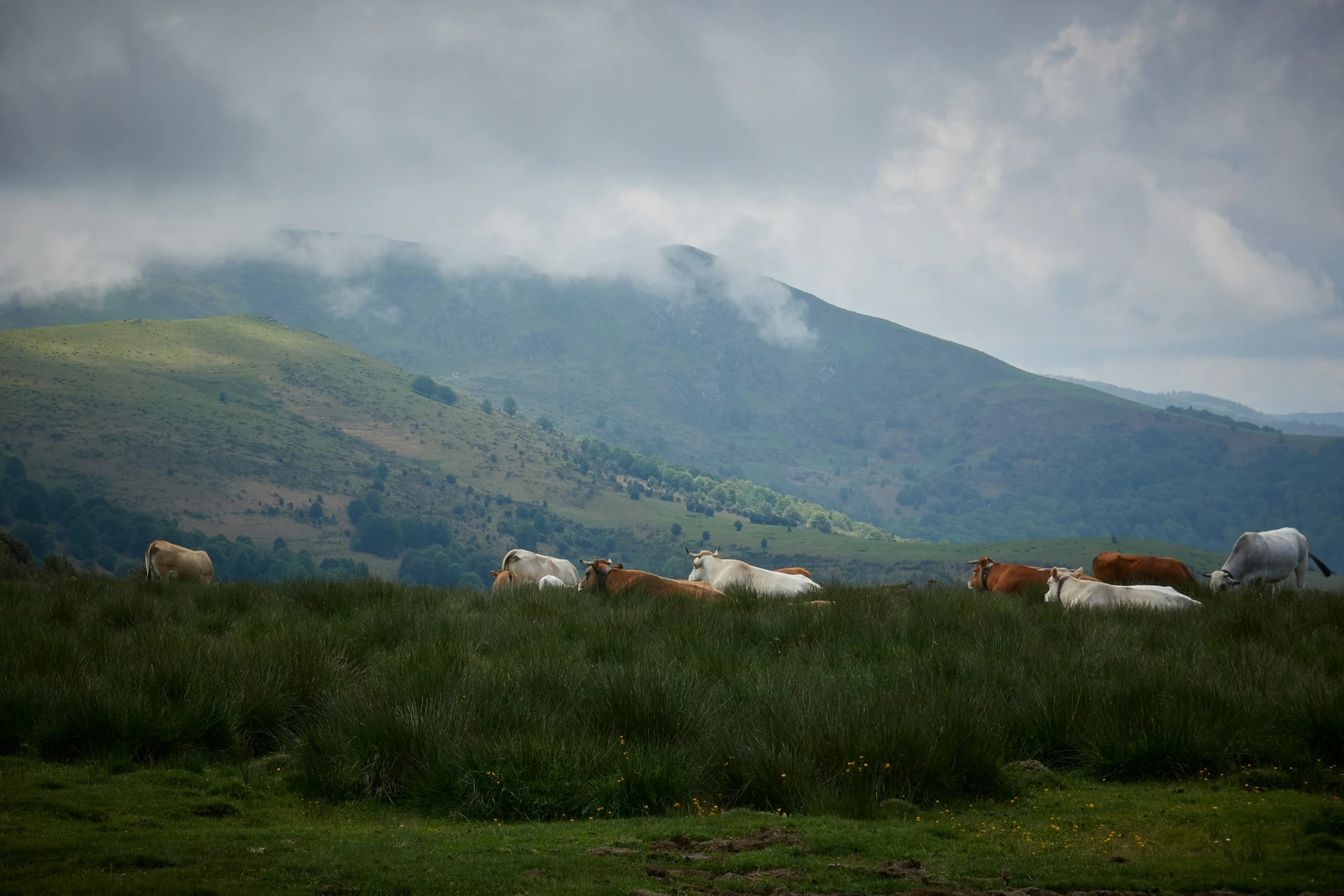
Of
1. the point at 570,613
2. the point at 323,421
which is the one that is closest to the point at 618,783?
the point at 570,613

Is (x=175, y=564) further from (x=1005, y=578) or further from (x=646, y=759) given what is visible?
(x=646, y=759)

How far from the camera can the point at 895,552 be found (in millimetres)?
170875

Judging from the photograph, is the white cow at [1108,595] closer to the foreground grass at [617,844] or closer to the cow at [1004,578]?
the cow at [1004,578]

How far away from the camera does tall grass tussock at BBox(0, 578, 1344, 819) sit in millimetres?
6469

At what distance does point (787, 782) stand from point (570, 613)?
265 inches

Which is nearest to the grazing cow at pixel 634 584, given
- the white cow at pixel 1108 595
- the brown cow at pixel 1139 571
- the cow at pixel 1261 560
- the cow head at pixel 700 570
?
the cow head at pixel 700 570

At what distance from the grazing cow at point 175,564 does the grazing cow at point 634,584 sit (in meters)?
8.65

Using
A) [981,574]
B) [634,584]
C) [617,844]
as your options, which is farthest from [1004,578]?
[617,844]

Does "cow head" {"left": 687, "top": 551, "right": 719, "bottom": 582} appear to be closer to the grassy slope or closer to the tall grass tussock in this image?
the tall grass tussock

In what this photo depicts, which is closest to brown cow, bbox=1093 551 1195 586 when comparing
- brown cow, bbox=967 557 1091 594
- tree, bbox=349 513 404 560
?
brown cow, bbox=967 557 1091 594

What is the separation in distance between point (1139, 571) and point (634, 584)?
9.61 m

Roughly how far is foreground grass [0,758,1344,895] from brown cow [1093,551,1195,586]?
12226 millimetres

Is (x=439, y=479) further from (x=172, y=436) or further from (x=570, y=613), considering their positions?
(x=570, y=613)

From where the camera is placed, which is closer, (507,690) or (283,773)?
(283,773)
